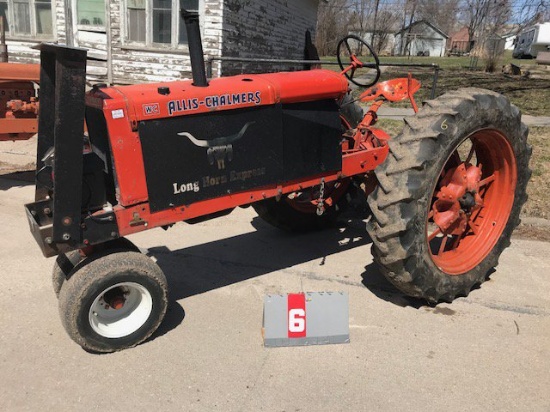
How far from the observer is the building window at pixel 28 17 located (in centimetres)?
1099

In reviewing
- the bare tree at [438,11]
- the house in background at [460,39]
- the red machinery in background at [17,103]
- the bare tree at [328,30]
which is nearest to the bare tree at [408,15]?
the bare tree at [438,11]

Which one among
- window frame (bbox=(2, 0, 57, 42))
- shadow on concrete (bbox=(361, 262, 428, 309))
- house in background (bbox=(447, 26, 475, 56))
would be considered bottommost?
shadow on concrete (bbox=(361, 262, 428, 309))

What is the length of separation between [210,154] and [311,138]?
73 cm

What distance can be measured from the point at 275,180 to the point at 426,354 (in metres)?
1.41

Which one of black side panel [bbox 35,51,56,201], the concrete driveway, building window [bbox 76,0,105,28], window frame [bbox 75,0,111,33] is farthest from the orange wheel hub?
building window [bbox 76,0,105,28]

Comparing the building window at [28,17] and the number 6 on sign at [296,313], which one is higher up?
the building window at [28,17]

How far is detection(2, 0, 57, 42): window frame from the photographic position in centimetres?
1079

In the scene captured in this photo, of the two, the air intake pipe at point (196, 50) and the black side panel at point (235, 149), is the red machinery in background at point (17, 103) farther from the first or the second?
the black side panel at point (235, 149)

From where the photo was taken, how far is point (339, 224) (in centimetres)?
521

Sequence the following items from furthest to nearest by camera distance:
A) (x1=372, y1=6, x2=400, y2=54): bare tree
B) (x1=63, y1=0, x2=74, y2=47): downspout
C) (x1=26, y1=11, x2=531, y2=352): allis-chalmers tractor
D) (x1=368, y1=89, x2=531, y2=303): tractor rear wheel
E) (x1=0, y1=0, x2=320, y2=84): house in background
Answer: (x1=372, y1=6, x2=400, y2=54): bare tree, (x1=63, y1=0, x2=74, y2=47): downspout, (x1=0, y1=0, x2=320, y2=84): house in background, (x1=368, y1=89, x2=531, y2=303): tractor rear wheel, (x1=26, y1=11, x2=531, y2=352): allis-chalmers tractor

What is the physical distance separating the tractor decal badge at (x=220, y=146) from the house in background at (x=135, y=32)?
705 centimetres

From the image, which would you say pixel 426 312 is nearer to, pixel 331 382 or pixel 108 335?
pixel 331 382

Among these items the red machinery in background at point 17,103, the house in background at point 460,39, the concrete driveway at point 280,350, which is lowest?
the concrete driveway at point 280,350

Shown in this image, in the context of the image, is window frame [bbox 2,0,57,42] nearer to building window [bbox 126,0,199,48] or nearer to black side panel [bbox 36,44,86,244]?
building window [bbox 126,0,199,48]
